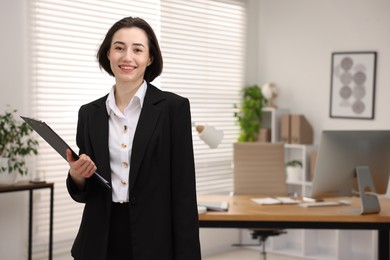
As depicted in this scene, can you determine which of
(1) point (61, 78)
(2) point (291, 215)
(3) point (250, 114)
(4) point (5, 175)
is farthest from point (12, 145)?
(3) point (250, 114)

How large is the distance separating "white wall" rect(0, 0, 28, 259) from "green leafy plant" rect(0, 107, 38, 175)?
0.48 ft

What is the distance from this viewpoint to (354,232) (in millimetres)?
5910

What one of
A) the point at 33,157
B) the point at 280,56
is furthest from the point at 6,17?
the point at 280,56

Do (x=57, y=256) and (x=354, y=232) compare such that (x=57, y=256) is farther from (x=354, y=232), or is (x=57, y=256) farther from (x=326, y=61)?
(x=326, y=61)

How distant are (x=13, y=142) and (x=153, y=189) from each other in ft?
8.32

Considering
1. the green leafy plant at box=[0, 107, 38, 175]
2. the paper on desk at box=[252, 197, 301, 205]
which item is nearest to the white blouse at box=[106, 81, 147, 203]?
the paper on desk at box=[252, 197, 301, 205]

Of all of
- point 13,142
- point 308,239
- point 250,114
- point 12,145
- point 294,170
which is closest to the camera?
point 13,142

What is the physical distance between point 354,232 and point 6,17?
3.76 m

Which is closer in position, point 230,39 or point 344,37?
point 344,37

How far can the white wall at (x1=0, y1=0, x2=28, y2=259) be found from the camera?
14.4 feet

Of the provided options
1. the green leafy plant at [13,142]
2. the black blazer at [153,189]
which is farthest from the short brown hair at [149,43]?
the green leafy plant at [13,142]

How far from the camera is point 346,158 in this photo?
3.60 metres

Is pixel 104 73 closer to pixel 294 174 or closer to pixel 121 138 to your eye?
pixel 294 174

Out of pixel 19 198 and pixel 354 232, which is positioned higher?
pixel 19 198
